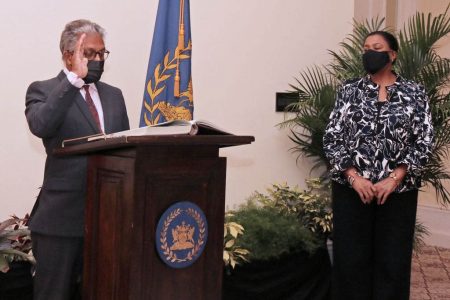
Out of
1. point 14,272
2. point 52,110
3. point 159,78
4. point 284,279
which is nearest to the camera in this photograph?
point 52,110

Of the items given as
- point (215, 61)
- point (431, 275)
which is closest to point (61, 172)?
point (215, 61)

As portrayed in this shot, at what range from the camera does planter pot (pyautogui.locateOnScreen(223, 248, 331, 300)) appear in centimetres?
361

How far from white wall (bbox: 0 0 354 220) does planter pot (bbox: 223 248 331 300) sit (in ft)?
2.96

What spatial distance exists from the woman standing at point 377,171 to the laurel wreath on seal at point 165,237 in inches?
50.4

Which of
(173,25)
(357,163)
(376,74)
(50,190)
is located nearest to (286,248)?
(357,163)

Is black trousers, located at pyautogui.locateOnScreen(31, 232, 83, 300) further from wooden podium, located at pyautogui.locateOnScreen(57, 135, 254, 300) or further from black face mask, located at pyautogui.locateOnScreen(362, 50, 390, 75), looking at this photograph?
black face mask, located at pyautogui.locateOnScreen(362, 50, 390, 75)

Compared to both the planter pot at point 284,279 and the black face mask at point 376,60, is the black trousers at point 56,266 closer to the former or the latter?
the planter pot at point 284,279

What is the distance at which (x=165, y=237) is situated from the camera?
2.00m

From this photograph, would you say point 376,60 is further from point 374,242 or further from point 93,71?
point 93,71

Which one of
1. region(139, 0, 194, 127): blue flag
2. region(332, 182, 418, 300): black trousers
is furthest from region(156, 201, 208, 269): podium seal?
region(139, 0, 194, 127): blue flag

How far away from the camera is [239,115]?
4602 millimetres

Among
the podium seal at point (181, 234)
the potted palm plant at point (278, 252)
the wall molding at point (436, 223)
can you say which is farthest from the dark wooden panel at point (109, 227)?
the wall molding at point (436, 223)

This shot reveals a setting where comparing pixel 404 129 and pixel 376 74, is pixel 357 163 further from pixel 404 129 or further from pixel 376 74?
pixel 376 74

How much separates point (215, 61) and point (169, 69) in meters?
0.83
